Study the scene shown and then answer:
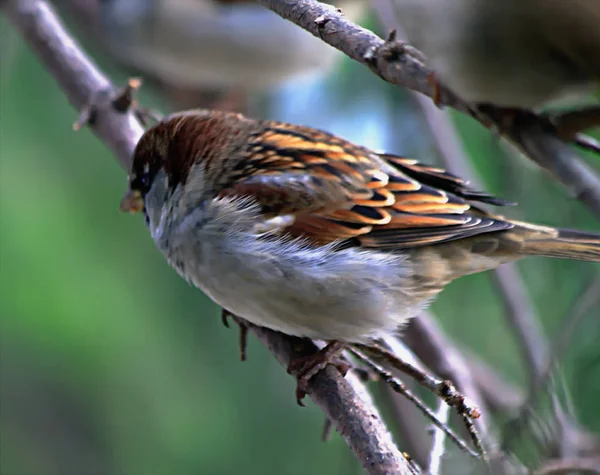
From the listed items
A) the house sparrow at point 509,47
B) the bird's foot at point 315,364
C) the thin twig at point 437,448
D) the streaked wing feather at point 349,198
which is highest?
the house sparrow at point 509,47

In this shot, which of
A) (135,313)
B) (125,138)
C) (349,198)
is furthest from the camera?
(135,313)

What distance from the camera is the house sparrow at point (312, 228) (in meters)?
1.39

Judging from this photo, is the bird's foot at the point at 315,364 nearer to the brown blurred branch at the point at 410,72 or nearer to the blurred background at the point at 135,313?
the brown blurred branch at the point at 410,72

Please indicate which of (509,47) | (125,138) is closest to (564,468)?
(509,47)

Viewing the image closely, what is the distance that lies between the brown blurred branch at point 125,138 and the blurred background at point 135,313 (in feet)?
1.99

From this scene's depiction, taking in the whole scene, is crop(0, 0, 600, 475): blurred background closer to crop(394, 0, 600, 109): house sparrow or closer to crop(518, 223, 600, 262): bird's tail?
crop(394, 0, 600, 109): house sparrow

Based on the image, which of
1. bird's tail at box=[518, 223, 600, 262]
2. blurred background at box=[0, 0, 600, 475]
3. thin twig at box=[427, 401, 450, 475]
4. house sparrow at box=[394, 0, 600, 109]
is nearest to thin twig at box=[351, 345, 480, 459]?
thin twig at box=[427, 401, 450, 475]

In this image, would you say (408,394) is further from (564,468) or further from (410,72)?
(410,72)

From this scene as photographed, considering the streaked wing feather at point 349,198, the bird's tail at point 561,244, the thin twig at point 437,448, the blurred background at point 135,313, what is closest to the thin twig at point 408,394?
the thin twig at point 437,448

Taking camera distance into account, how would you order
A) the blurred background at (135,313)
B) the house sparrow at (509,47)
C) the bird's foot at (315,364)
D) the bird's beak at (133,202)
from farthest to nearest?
1. the blurred background at (135,313)
2. the bird's beak at (133,202)
3. the house sparrow at (509,47)
4. the bird's foot at (315,364)

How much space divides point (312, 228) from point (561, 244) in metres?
0.46

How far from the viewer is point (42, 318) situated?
7.97 ft

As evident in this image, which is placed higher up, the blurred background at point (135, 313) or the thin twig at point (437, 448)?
the blurred background at point (135, 313)

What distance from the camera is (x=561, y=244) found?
1479mm
